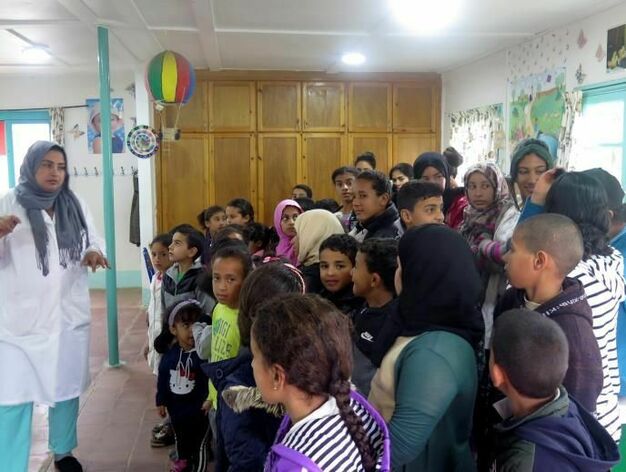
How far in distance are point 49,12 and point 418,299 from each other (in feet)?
12.7

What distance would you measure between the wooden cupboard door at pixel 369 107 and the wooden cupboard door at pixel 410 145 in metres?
0.21

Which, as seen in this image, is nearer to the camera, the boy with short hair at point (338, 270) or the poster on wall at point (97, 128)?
the boy with short hair at point (338, 270)

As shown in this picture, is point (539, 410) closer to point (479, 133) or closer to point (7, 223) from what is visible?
point (7, 223)

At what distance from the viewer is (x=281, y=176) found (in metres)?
6.86

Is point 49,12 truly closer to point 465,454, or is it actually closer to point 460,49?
point 460,49

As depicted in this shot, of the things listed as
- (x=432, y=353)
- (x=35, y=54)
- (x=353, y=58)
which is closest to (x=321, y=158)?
(x=353, y=58)

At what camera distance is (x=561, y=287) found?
4.73 feet

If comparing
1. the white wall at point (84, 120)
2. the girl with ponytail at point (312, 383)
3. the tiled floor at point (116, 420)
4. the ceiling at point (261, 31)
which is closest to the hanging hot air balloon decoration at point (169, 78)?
the ceiling at point (261, 31)

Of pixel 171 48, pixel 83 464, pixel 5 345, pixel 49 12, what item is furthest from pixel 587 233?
pixel 171 48

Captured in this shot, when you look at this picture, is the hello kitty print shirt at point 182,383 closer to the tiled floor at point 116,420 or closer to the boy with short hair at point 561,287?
the tiled floor at point 116,420

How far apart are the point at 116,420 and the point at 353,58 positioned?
4155 mm

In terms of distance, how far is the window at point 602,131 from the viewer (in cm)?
393

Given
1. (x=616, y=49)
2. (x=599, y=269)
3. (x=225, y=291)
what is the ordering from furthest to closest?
(x=616, y=49) < (x=225, y=291) < (x=599, y=269)

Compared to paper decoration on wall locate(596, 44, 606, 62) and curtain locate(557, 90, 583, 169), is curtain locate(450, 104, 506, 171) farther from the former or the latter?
paper decoration on wall locate(596, 44, 606, 62)
